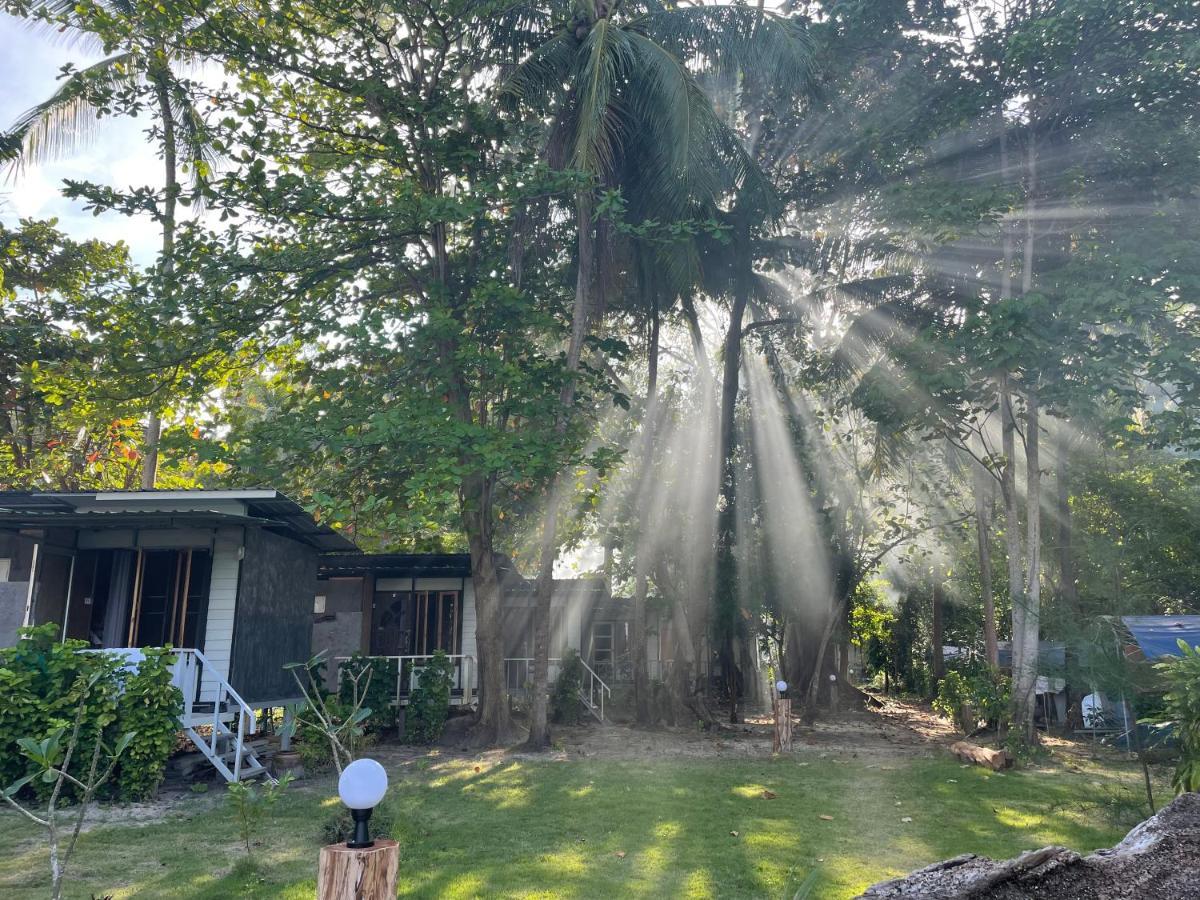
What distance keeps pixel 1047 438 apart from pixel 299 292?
17191mm

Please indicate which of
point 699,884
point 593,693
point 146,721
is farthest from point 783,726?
point 146,721

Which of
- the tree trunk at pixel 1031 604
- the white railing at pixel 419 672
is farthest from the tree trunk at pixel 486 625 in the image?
the tree trunk at pixel 1031 604

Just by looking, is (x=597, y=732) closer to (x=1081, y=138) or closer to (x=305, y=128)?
(x=305, y=128)

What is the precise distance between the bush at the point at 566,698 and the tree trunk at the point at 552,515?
8.99 ft

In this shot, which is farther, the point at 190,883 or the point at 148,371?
the point at 148,371

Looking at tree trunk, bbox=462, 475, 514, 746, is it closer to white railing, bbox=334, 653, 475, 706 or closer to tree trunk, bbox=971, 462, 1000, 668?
white railing, bbox=334, 653, 475, 706

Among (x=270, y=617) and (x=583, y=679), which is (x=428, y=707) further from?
(x=583, y=679)

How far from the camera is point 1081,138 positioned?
645 inches

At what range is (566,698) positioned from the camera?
1833cm

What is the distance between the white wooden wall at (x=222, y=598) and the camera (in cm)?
1237

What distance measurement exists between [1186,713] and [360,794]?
648 cm

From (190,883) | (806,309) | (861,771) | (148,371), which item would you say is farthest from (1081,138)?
(190,883)

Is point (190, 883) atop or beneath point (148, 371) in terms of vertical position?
beneath

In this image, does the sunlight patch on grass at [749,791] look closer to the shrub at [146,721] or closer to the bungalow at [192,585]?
the bungalow at [192,585]
